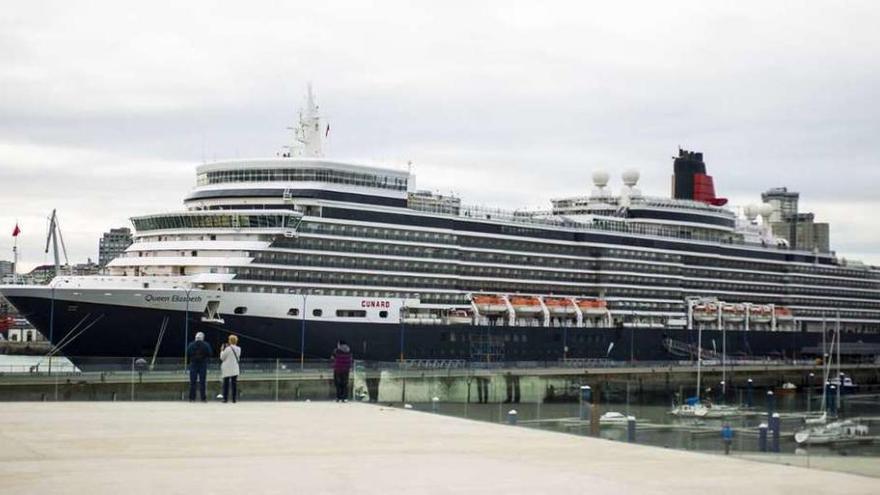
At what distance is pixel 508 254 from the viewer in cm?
8650

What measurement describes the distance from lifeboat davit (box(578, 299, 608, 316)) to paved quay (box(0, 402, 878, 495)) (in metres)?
71.6

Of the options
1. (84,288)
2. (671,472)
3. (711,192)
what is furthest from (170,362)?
(711,192)

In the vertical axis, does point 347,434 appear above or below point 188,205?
below

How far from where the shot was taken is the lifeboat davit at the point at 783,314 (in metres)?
111

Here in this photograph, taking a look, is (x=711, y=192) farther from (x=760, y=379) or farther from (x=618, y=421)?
(x=618, y=421)

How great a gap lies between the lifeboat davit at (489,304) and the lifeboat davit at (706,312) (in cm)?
2414

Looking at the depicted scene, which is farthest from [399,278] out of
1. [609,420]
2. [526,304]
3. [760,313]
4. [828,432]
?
[609,420]

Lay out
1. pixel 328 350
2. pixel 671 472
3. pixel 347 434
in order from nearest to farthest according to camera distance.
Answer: pixel 671 472
pixel 347 434
pixel 328 350

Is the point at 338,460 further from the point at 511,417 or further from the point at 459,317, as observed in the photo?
the point at 459,317

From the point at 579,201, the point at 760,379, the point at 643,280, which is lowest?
the point at 760,379

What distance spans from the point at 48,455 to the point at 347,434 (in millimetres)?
4485

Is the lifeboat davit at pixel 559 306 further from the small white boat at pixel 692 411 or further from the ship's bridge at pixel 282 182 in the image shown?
the small white boat at pixel 692 411

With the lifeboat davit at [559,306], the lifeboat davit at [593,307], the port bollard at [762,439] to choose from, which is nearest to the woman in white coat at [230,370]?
the port bollard at [762,439]

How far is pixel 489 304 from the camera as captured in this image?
273 feet
